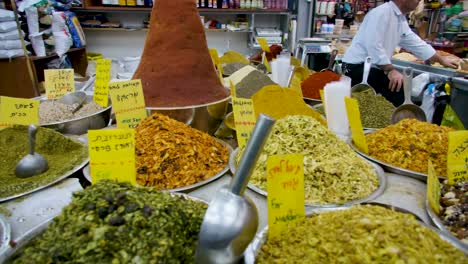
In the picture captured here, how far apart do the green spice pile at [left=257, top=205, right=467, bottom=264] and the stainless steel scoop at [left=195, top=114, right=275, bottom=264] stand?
0.11 metres

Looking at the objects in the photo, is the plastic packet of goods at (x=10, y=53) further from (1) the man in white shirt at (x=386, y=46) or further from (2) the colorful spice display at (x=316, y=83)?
(1) the man in white shirt at (x=386, y=46)

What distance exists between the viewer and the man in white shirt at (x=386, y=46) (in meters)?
2.82

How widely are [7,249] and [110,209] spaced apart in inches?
7.9

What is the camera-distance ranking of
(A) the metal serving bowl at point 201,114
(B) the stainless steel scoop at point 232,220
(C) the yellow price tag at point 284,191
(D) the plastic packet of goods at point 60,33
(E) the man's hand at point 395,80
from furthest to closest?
(D) the plastic packet of goods at point 60,33 → (E) the man's hand at point 395,80 → (A) the metal serving bowl at point 201,114 → (C) the yellow price tag at point 284,191 → (B) the stainless steel scoop at point 232,220

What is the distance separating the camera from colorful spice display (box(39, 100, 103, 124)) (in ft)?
4.43

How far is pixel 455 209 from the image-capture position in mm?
833

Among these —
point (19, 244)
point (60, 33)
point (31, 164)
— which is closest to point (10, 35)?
point (60, 33)

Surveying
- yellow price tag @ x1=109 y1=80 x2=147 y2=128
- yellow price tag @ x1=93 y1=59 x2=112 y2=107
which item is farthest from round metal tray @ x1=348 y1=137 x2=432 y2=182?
yellow price tag @ x1=93 y1=59 x2=112 y2=107

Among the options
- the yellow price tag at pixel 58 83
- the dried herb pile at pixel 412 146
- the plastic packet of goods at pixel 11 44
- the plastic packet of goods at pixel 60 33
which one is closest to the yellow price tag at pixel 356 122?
the dried herb pile at pixel 412 146

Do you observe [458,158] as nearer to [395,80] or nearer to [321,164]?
[321,164]

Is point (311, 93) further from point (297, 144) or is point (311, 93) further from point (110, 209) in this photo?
point (110, 209)

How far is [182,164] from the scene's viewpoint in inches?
38.7

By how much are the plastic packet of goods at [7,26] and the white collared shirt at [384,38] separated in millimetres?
3206

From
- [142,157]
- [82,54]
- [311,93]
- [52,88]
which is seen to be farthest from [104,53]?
[142,157]
